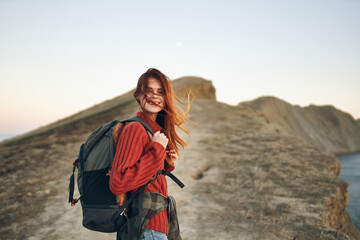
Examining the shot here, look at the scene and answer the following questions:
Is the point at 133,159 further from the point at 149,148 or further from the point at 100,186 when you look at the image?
the point at 100,186

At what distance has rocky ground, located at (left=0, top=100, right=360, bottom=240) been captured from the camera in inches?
176

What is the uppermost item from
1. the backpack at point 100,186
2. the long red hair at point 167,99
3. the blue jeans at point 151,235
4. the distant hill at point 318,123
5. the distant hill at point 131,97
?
the long red hair at point 167,99

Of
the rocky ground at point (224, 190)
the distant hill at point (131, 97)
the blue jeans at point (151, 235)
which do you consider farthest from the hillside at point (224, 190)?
the distant hill at point (131, 97)

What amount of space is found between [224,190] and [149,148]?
15.5 ft

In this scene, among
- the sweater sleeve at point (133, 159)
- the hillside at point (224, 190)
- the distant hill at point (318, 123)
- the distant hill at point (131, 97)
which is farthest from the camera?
the distant hill at point (318, 123)

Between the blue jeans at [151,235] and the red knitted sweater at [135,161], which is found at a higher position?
the red knitted sweater at [135,161]

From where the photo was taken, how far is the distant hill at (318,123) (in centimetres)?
4228

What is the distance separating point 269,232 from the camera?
4203 mm

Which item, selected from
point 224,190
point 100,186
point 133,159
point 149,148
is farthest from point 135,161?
point 224,190

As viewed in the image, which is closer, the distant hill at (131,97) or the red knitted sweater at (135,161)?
the red knitted sweater at (135,161)

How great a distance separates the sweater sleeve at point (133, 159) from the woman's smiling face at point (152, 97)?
0.28 meters

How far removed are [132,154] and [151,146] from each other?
0.50ft

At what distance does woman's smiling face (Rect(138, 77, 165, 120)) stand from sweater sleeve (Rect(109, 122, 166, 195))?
28 cm

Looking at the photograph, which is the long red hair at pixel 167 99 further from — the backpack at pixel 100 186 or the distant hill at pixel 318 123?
the distant hill at pixel 318 123
